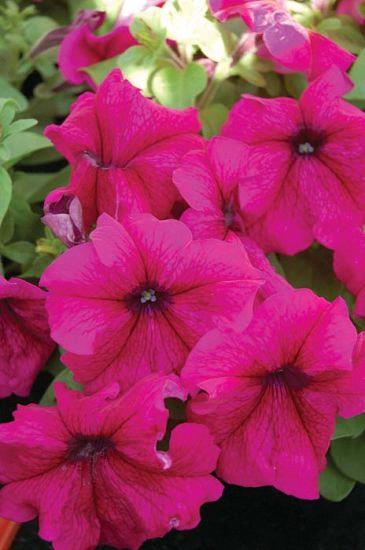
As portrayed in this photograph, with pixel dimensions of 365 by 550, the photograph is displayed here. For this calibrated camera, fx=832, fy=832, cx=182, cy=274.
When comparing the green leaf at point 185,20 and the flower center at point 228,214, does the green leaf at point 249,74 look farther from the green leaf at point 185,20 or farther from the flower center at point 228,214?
the flower center at point 228,214

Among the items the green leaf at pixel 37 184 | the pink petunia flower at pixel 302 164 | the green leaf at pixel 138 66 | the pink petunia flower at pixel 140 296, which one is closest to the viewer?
the pink petunia flower at pixel 140 296

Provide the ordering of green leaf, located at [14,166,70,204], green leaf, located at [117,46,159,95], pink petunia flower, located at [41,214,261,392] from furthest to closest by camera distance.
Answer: green leaf, located at [14,166,70,204] → green leaf, located at [117,46,159,95] → pink petunia flower, located at [41,214,261,392]

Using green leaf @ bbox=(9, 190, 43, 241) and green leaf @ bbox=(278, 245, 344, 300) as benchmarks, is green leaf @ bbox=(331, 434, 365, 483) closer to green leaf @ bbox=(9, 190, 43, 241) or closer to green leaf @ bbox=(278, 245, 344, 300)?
green leaf @ bbox=(278, 245, 344, 300)

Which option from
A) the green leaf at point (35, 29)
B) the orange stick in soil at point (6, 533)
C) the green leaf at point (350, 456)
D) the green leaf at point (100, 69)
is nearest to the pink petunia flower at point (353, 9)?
the green leaf at point (100, 69)

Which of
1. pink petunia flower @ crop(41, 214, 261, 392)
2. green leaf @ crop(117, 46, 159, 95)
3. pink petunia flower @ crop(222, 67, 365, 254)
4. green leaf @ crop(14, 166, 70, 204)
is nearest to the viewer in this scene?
pink petunia flower @ crop(41, 214, 261, 392)

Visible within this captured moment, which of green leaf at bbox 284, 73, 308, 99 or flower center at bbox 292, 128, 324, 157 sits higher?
flower center at bbox 292, 128, 324, 157

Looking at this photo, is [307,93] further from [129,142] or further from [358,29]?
[358,29]

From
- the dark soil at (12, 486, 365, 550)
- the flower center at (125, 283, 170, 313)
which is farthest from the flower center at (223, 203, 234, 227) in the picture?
the dark soil at (12, 486, 365, 550)
